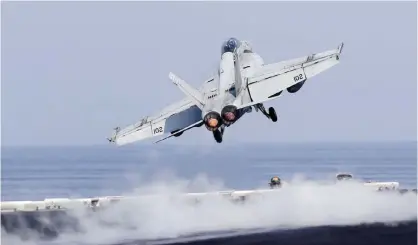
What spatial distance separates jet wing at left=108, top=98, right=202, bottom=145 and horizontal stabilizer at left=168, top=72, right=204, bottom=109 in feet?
6.71

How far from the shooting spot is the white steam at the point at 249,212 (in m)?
35.4

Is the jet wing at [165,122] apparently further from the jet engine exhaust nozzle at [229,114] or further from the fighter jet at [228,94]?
the jet engine exhaust nozzle at [229,114]

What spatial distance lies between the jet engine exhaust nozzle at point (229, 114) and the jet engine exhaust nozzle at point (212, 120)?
0.19 meters

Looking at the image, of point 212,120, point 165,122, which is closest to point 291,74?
point 212,120

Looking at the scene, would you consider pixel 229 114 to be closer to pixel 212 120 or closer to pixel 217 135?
pixel 212 120

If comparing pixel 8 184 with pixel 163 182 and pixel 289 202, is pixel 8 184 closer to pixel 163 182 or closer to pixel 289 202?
pixel 163 182

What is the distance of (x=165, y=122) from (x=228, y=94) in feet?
10.2

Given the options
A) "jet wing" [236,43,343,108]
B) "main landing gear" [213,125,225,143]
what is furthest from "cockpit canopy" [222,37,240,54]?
"main landing gear" [213,125,225,143]

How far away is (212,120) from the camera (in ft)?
99.8

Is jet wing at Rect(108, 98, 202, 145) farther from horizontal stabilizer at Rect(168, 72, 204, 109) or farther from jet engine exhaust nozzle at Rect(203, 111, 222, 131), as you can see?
jet engine exhaust nozzle at Rect(203, 111, 222, 131)

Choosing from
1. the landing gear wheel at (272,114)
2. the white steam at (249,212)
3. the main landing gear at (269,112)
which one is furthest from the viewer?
the white steam at (249,212)

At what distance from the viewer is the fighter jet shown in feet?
102

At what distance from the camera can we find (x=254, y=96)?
108ft

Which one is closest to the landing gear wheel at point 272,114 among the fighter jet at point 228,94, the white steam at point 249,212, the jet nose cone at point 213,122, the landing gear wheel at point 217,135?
the fighter jet at point 228,94
